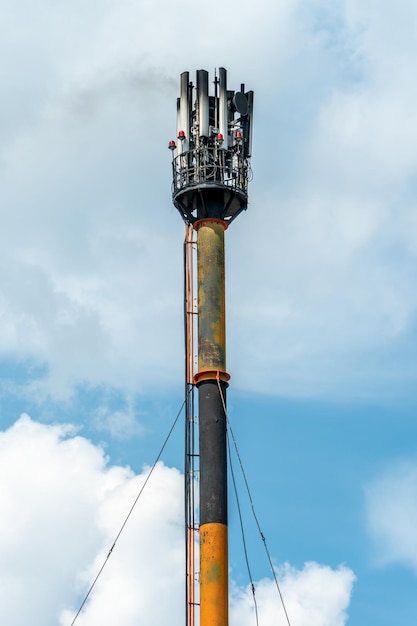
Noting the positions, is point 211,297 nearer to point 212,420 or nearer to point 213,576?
point 212,420

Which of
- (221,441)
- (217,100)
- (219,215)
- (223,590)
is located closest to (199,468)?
(221,441)

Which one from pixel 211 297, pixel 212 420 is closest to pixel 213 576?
pixel 212 420

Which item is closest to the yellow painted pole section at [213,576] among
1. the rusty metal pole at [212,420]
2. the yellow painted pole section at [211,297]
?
the rusty metal pole at [212,420]

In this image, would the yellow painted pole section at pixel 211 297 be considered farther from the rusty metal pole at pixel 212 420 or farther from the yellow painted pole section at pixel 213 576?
the yellow painted pole section at pixel 213 576

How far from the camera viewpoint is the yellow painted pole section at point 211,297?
58781 millimetres

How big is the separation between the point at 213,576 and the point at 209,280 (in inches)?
502

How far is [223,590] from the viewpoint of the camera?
55.4 metres

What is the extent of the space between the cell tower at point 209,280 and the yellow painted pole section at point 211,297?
0.04 metres

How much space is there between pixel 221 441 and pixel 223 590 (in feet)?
20.3

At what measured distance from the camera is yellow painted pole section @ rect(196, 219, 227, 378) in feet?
193

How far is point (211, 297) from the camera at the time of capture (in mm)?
59594

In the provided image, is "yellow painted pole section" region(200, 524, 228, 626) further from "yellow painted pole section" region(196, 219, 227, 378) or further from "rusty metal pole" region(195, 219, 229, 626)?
"yellow painted pole section" region(196, 219, 227, 378)

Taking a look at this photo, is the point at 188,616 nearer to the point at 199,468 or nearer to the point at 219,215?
the point at 199,468

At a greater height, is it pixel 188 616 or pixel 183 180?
pixel 183 180
